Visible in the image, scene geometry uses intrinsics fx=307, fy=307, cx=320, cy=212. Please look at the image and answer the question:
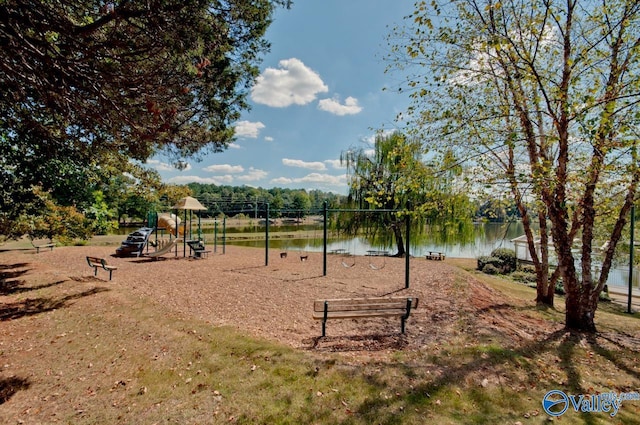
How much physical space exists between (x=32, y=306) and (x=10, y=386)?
122 inches

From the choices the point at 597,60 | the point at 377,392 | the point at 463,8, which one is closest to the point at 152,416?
the point at 377,392

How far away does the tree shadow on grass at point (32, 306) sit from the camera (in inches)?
225

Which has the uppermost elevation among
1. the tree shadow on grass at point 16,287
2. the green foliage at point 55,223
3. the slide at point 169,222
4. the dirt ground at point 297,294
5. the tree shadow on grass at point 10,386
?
the green foliage at point 55,223

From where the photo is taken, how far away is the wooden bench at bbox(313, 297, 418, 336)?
182 inches

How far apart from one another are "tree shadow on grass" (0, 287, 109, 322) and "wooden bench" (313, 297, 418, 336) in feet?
17.5

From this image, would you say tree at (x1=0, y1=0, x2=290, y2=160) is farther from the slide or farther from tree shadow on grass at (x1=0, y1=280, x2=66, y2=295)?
the slide

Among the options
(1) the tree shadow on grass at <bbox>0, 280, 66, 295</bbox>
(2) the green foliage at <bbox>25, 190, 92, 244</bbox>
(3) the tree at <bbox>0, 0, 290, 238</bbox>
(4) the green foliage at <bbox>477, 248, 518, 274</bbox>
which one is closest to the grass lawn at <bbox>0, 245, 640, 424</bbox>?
(1) the tree shadow on grass at <bbox>0, 280, 66, 295</bbox>

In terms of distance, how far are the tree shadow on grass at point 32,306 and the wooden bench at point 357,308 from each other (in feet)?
17.5

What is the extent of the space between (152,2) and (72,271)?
876 cm

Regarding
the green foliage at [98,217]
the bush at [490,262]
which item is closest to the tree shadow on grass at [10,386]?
the green foliage at [98,217]

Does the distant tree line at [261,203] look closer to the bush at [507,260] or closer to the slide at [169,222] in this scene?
the slide at [169,222]

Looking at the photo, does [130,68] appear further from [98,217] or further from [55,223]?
[98,217]

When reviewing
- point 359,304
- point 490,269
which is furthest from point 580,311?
point 490,269

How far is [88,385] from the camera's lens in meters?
3.62
